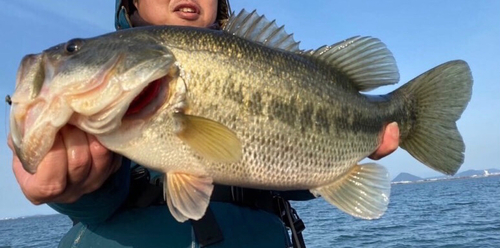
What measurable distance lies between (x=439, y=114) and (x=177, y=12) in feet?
7.29

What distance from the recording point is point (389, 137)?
290 centimetres

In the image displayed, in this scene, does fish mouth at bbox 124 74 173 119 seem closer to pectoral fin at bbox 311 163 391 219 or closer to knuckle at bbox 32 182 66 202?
knuckle at bbox 32 182 66 202

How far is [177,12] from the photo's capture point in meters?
3.60

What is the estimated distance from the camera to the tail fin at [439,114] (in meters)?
2.96

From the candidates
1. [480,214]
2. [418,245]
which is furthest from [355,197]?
[480,214]

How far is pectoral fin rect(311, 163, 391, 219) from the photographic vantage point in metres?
2.63

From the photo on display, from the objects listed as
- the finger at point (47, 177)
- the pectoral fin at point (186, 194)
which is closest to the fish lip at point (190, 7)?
the pectoral fin at point (186, 194)

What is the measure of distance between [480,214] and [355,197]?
2299 centimetres

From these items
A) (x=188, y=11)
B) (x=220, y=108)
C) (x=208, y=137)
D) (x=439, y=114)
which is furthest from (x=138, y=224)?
(x=439, y=114)

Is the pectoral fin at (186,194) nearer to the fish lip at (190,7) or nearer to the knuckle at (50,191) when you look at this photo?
the knuckle at (50,191)

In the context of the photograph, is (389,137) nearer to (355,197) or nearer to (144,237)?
(355,197)

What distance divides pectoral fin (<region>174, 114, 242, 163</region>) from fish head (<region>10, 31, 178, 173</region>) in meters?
0.16

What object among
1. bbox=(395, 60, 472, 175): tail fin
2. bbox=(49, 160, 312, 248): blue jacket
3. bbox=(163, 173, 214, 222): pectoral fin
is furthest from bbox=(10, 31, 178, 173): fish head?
bbox=(395, 60, 472, 175): tail fin

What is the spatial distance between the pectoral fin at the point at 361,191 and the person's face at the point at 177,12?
1869mm
